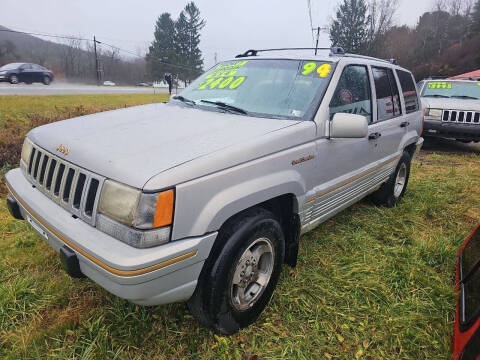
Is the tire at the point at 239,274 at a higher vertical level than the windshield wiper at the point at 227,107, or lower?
lower

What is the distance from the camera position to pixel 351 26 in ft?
142

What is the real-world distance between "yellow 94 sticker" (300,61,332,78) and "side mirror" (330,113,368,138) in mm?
495

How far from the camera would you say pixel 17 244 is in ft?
10.1

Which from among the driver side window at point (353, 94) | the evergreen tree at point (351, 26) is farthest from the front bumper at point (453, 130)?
the evergreen tree at point (351, 26)

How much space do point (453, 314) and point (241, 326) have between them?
1579mm

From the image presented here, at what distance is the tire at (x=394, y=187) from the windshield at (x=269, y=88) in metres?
2.03

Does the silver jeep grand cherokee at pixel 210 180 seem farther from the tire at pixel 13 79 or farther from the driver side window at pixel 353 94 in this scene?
the tire at pixel 13 79

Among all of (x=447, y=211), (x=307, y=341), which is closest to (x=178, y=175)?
(x=307, y=341)

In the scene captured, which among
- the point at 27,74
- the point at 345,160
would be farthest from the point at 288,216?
the point at 27,74

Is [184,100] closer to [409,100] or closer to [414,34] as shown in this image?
[409,100]

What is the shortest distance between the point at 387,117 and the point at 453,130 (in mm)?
5398

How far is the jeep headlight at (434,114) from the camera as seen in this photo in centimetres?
785

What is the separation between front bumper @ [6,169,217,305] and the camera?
1573mm

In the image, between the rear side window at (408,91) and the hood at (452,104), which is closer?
the rear side window at (408,91)
